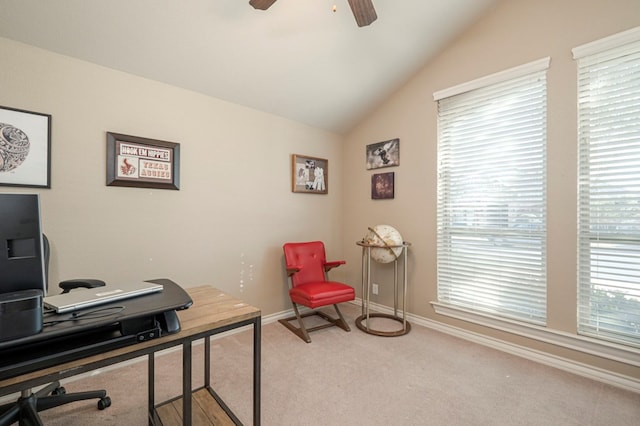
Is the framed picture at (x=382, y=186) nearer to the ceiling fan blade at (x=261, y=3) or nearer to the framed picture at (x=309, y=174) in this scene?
the framed picture at (x=309, y=174)

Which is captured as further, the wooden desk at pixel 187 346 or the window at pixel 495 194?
the window at pixel 495 194

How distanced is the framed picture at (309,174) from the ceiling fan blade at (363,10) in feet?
5.61

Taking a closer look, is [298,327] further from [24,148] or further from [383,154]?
[24,148]

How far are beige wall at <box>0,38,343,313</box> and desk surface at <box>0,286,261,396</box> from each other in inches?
43.2

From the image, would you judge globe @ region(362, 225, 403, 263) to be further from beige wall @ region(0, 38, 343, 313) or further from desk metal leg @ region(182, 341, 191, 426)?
desk metal leg @ region(182, 341, 191, 426)

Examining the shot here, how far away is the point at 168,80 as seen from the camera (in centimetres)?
242

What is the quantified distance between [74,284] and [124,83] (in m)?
Answer: 1.54

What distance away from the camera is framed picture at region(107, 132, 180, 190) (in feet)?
7.23

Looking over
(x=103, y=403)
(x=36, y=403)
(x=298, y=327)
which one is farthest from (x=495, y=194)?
(x=36, y=403)

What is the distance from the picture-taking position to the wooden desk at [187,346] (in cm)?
79

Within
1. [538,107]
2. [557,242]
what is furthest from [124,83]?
[557,242]

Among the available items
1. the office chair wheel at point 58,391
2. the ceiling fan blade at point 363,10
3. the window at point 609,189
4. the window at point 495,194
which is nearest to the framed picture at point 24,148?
the office chair wheel at point 58,391

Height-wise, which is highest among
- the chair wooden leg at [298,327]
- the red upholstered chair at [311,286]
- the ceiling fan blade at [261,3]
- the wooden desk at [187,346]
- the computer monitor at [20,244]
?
the ceiling fan blade at [261,3]

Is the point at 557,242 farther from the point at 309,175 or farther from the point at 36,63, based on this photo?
the point at 36,63
